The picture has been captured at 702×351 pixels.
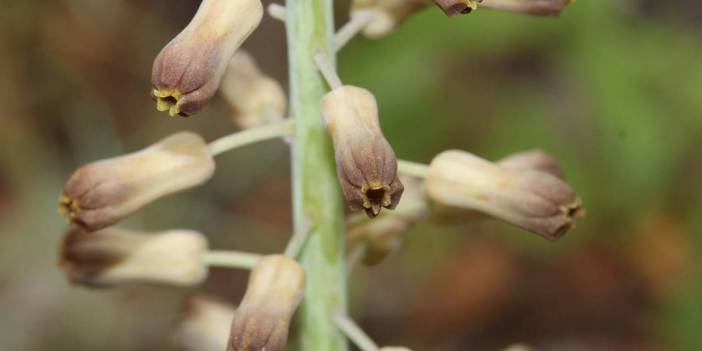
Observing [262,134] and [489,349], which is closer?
[262,134]

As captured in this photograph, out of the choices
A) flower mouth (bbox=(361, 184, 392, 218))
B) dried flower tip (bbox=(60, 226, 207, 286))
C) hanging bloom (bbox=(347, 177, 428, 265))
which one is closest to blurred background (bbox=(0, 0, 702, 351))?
hanging bloom (bbox=(347, 177, 428, 265))

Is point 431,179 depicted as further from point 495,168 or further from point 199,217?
point 199,217

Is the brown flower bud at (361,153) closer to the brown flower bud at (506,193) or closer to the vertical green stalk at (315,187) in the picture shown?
the vertical green stalk at (315,187)

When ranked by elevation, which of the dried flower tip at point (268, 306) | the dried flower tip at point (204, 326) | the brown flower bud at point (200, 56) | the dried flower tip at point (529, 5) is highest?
the dried flower tip at point (529, 5)

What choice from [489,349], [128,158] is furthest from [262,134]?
[489,349]

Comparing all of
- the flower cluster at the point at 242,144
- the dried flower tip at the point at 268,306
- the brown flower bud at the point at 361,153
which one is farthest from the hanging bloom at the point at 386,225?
the brown flower bud at the point at 361,153

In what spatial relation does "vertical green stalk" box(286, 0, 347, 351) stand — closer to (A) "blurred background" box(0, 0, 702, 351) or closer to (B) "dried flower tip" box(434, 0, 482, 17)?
(B) "dried flower tip" box(434, 0, 482, 17)
